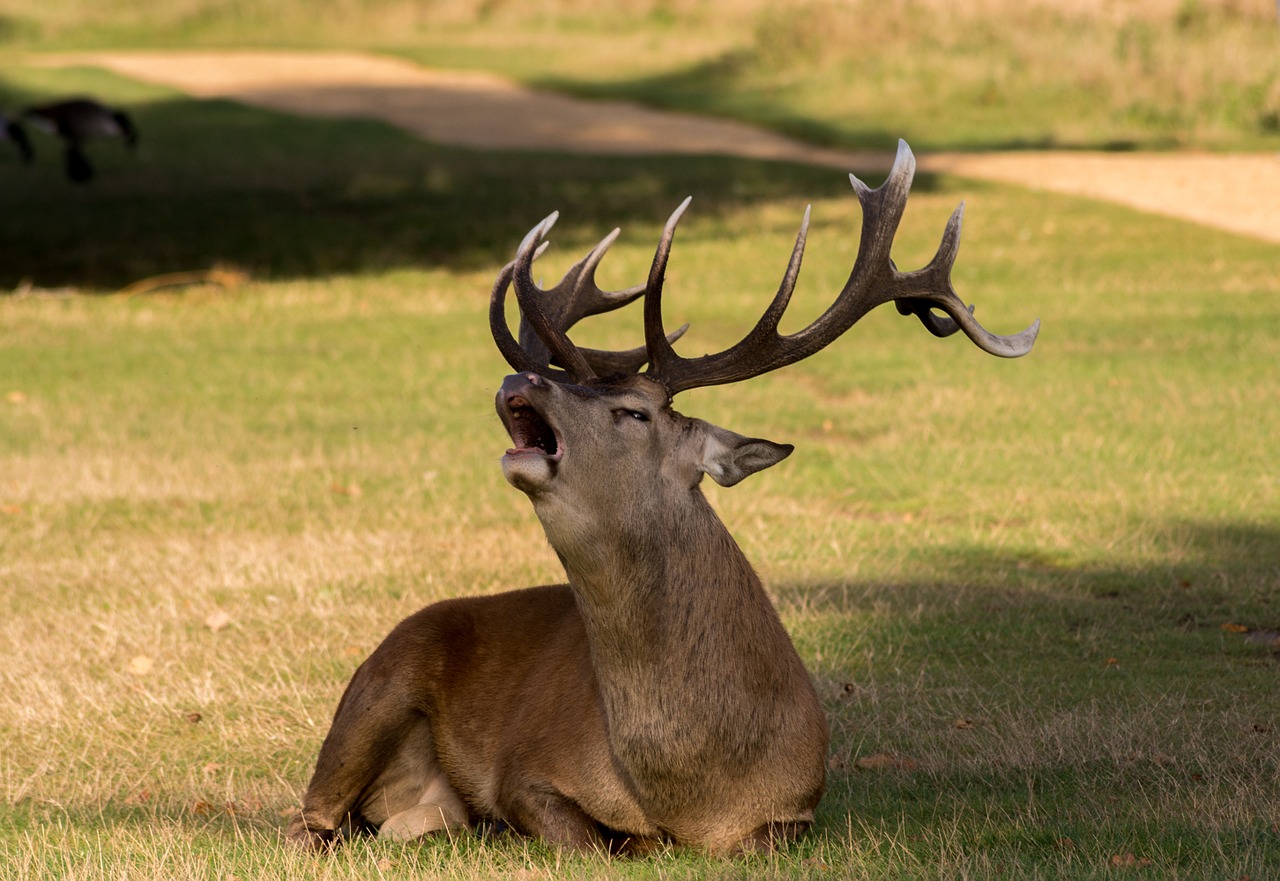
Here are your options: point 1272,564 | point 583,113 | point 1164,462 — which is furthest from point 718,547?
point 583,113

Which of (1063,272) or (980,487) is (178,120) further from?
(980,487)

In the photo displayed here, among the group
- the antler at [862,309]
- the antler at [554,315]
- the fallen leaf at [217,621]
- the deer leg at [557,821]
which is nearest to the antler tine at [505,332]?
the antler at [554,315]

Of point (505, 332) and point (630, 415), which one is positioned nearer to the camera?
point (630, 415)

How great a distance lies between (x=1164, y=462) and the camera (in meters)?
12.4

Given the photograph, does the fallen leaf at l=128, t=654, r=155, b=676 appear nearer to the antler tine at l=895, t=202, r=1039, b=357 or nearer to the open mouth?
the open mouth

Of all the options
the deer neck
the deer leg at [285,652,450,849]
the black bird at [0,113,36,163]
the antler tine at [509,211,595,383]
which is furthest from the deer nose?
the black bird at [0,113,36,163]

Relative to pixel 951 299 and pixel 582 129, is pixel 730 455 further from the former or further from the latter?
pixel 582 129

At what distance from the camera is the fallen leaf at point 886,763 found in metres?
6.82

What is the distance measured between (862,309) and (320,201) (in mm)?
22865

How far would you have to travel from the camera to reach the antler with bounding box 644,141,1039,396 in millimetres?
5742

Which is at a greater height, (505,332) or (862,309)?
(862,309)

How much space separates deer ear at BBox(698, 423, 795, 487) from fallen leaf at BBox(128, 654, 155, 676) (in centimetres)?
397

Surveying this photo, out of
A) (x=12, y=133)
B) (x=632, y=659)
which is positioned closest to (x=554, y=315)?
(x=632, y=659)

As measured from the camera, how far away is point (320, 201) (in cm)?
2794
